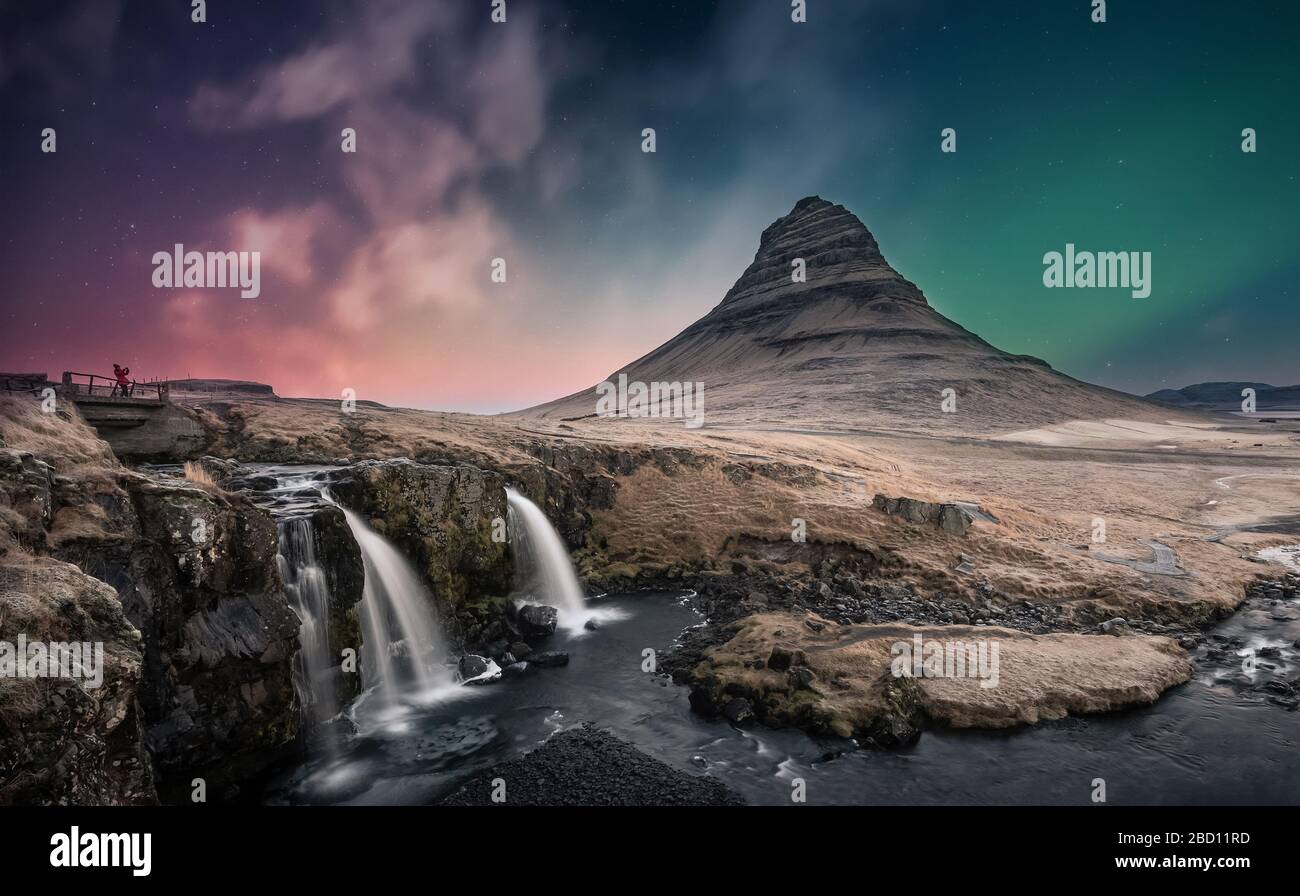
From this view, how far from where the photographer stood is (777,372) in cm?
18088

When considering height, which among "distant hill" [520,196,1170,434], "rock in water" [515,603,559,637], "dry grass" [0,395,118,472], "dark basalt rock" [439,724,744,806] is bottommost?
"dark basalt rock" [439,724,744,806]

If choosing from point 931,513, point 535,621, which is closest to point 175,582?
point 535,621

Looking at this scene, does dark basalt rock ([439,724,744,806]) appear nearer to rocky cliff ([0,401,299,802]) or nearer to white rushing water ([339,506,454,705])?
rocky cliff ([0,401,299,802])

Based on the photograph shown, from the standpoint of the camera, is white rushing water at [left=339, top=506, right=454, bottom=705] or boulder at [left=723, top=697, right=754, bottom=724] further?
white rushing water at [left=339, top=506, right=454, bottom=705]

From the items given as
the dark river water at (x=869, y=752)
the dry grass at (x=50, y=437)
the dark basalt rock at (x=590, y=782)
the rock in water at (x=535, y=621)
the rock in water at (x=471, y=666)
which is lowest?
the dark river water at (x=869, y=752)

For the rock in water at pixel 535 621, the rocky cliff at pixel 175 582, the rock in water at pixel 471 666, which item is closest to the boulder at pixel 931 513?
the rock in water at pixel 535 621

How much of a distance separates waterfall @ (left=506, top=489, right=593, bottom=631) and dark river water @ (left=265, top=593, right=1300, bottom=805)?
26.9 ft

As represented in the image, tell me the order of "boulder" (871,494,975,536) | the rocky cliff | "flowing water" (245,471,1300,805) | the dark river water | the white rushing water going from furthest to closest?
"boulder" (871,494,975,536)
the white rushing water
"flowing water" (245,471,1300,805)
the dark river water
the rocky cliff

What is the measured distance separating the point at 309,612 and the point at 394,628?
13.9 ft

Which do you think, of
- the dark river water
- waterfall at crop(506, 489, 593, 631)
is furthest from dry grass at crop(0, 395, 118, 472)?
waterfall at crop(506, 489, 593, 631)

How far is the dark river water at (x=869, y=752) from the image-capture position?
13656 millimetres

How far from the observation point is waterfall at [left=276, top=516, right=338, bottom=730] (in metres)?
16.7

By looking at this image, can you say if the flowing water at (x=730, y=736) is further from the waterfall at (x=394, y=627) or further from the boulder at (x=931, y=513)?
the boulder at (x=931, y=513)
